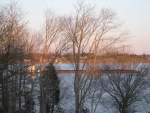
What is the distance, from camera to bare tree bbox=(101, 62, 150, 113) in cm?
3800

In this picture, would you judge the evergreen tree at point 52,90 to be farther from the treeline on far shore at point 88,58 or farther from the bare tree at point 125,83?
the bare tree at point 125,83

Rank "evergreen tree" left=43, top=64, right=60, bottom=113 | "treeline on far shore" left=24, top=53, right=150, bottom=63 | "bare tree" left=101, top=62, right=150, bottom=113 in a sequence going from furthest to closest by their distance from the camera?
"bare tree" left=101, top=62, right=150, bottom=113
"evergreen tree" left=43, top=64, right=60, bottom=113
"treeline on far shore" left=24, top=53, right=150, bottom=63

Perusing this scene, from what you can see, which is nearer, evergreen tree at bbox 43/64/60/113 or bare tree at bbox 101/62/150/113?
evergreen tree at bbox 43/64/60/113

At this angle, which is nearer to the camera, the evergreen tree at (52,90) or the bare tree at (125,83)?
the evergreen tree at (52,90)

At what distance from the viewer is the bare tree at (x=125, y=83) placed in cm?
3800

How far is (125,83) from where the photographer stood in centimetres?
3894

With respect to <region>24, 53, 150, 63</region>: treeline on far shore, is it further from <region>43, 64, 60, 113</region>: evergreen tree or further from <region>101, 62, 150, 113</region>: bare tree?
<region>43, 64, 60, 113</region>: evergreen tree

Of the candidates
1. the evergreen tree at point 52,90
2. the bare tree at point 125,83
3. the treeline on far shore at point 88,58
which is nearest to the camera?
the treeline on far shore at point 88,58

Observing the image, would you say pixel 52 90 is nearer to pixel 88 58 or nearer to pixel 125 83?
pixel 88 58

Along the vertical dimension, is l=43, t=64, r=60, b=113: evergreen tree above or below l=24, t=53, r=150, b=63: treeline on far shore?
below

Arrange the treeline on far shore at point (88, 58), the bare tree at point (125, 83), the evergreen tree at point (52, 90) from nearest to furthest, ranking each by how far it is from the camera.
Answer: the treeline on far shore at point (88, 58) < the evergreen tree at point (52, 90) < the bare tree at point (125, 83)

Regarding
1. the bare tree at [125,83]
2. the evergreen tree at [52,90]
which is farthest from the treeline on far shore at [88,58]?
the evergreen tree at [52,90]

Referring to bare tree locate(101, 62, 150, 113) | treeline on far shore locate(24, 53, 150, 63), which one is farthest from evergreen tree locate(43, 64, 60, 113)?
bare tree locate(101, 62, 150, 113)

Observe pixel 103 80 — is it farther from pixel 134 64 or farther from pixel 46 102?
pixel 46 102
